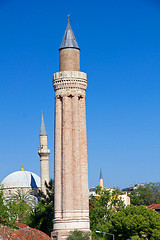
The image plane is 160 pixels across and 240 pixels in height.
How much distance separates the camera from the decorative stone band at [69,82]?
4597cm

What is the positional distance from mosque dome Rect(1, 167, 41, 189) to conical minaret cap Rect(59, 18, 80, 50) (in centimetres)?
5206

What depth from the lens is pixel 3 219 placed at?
47938 mm

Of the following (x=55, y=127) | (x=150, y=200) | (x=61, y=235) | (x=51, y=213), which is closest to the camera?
(x=61, y=235)

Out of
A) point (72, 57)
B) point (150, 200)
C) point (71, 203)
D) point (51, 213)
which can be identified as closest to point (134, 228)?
point (71, 203)

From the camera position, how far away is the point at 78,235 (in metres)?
41.8

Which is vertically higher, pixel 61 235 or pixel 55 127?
pixel 55 127

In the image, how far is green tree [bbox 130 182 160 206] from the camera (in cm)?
9638

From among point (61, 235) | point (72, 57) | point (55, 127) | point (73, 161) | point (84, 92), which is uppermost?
point (72, 57)

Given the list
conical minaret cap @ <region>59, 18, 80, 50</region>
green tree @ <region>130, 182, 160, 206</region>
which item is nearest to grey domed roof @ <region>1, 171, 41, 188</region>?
green tree @ <region>130, 182, 160, 206</region>

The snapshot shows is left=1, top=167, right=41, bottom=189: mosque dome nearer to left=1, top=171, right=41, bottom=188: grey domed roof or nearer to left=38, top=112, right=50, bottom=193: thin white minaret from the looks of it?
left=1, top=171, right=41, bottom=188: grey domed roof

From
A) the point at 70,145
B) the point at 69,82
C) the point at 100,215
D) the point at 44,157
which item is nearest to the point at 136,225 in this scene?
the point at 100,215

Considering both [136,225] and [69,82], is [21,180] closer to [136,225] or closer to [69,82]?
[136,225]

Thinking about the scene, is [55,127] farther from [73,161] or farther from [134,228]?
[134,228]

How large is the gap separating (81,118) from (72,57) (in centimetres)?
573
